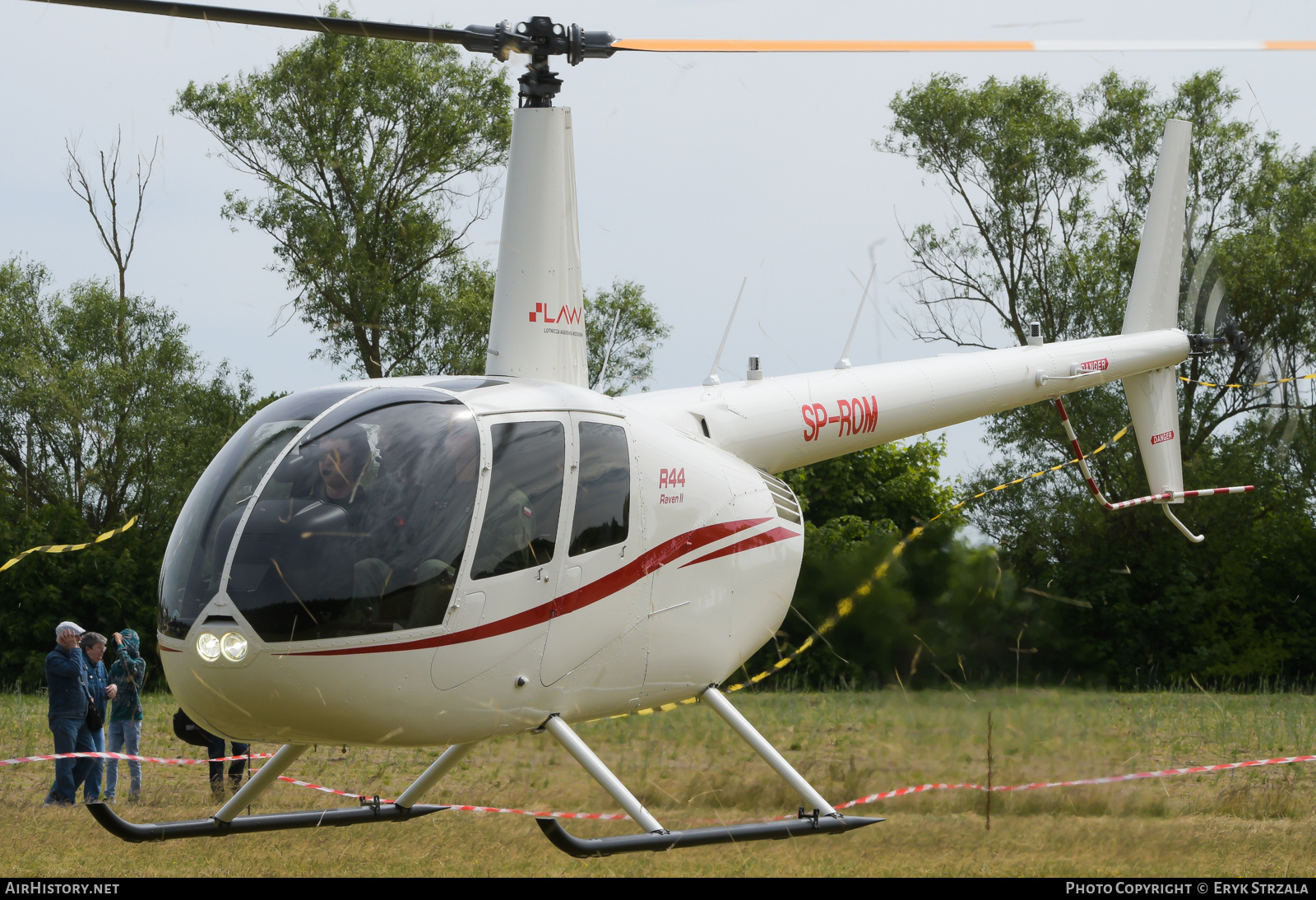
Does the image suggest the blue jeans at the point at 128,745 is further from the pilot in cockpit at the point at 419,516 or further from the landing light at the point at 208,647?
the pilot in cockpit at the point at 419,516

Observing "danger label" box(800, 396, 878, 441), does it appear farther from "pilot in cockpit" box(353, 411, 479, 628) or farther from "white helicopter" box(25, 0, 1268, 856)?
"pilot in cockpit" box(353, 411, 479, 628)

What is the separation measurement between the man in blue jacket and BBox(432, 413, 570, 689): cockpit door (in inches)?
208

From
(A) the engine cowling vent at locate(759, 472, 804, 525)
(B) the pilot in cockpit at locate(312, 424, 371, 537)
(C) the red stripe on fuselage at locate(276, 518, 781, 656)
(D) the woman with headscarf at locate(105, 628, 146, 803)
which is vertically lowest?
(D) the woman with headscarf at locate(105, 628, 146, 803)

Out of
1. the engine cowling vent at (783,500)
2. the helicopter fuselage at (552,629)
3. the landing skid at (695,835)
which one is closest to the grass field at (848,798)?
the landing skid at (695,835)

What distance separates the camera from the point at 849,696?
9438 millimetres

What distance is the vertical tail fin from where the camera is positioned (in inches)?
387

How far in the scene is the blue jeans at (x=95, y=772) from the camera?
28.1 feet

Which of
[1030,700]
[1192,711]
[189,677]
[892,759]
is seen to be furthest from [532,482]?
[1192,711]

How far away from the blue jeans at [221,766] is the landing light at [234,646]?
4.90 meters

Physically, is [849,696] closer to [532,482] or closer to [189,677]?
[532,482]

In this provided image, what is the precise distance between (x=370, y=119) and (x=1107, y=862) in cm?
1987

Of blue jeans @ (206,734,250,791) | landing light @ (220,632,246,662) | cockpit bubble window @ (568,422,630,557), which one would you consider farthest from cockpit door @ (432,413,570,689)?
blue jeans @ (206,734,250,791)

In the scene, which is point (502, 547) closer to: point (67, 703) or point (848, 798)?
point (848, 798)

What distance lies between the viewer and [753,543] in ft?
19.5
